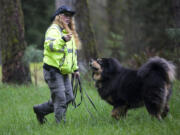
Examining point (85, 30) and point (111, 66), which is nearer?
point (111, 66)

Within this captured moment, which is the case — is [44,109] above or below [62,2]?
below

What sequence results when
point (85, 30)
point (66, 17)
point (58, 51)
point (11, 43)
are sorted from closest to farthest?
point (58, 51), point (66, 17), point (11, 43), point (85, 30)

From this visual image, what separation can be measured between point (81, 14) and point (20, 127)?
6.60 metres

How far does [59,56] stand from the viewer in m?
4.74

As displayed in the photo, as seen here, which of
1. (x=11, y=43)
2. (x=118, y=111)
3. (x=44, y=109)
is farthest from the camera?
(x=11, y=43)

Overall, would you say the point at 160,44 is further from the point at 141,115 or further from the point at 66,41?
the point at 66,41

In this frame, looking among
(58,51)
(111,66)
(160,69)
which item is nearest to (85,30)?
(111,66)

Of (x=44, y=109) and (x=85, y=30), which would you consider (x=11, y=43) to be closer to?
(x=85, y=30)

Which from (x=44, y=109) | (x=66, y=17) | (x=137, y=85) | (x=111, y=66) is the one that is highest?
(x=66, y=17)

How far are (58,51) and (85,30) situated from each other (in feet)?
20.3

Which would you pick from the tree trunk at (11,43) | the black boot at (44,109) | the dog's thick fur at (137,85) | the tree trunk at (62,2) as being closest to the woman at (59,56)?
the black boot at (44,109)

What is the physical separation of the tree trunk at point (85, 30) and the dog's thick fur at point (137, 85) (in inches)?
209

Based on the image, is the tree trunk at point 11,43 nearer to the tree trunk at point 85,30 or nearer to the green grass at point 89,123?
the green grass at point 89,123

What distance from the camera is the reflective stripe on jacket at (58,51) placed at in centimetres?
462
